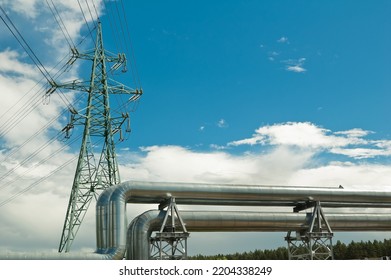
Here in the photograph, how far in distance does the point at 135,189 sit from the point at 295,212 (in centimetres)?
1009

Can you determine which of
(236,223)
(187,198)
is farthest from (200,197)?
(236,223)

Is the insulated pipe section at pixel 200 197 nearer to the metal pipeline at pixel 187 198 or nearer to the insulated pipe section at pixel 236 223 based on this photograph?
the metal pipeline at pixel 187 198

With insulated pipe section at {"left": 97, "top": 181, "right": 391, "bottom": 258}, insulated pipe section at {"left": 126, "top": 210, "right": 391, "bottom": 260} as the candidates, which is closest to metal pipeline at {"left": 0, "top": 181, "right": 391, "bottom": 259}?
insulated pipe section at {"left": 97, "top": 181, "right": 391, "bottom": 258}

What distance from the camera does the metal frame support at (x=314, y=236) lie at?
25875 millimetres

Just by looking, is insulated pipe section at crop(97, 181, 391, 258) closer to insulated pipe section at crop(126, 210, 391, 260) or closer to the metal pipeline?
the metal pipeline

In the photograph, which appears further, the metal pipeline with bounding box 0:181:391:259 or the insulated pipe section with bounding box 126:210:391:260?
the insulated pipe section with bounding box 126:210:391:260

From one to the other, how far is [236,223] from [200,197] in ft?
8.32

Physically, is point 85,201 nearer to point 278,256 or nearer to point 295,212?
point 295,212

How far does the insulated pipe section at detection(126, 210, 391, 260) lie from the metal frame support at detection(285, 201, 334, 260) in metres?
0.44

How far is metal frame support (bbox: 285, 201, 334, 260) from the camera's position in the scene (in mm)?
25875

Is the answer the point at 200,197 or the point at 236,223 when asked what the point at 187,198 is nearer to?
the point at 200,197

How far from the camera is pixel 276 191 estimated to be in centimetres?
2544

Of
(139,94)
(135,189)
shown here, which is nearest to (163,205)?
(135,189)
